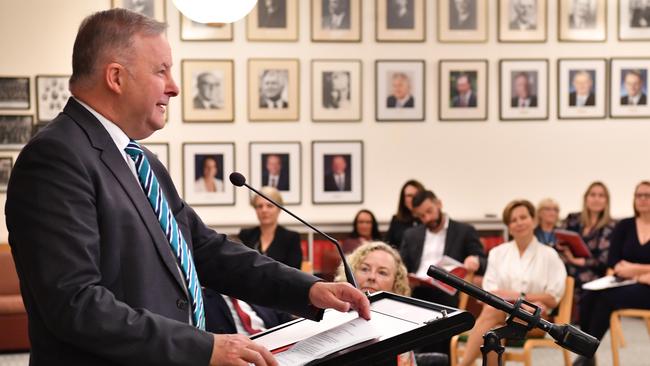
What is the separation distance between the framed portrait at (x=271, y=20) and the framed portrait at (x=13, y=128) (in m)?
2.34

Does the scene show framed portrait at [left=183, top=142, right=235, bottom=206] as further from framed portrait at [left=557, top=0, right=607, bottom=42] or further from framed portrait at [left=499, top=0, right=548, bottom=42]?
framed portrait at [left=557, top=0, right=607, bottom=42]

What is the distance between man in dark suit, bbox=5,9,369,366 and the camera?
63.5 inches

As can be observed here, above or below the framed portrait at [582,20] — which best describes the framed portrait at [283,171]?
below

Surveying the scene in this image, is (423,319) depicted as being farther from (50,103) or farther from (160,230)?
(50,103)

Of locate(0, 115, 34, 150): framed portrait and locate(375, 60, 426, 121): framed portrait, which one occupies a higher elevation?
locate(375, 60, 426, 121): framed portrait

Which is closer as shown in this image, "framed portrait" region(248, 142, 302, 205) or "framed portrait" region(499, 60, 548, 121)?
"framed portrait" region(248, 142, 302, 205)

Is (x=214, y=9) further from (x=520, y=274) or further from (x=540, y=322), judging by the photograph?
(x=540, y=322)

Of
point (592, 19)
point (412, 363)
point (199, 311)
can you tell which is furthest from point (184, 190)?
point (199, 311)

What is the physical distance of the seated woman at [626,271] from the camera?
21.1ft

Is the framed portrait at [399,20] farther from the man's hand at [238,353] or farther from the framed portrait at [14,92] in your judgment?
the man's hand at [238,353]

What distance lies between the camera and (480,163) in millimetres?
8961

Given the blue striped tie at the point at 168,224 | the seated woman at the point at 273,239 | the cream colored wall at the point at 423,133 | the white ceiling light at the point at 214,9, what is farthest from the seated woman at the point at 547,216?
the blue striped tie at the point at 168,224

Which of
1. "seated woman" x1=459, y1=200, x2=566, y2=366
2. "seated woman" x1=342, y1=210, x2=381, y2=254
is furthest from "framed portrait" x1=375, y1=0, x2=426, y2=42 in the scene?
"seated woman" x1=459, y1=200, x2=566, y2=366

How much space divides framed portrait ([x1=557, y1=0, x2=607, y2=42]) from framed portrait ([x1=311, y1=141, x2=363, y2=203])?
8.11ft
